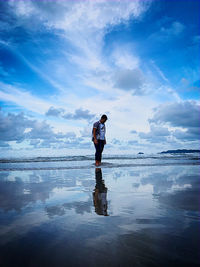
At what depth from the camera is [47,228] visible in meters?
1.65

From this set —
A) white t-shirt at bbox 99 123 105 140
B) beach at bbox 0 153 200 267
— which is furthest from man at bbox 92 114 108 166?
beach at bbox 0 153 200 267

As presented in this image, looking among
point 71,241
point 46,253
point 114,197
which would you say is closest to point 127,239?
point 71,241

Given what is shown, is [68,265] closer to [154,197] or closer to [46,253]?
[46,253]

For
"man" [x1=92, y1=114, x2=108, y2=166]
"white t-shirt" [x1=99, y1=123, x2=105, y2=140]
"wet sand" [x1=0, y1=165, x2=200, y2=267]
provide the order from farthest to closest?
"white t-shirt" [x1=99, y1=123, x2=105, y2=140], "man" [x1=92, y1=114, x2=108, y2=166], "wet sand" [x1=0, y1=165, x2=200, y2=267]

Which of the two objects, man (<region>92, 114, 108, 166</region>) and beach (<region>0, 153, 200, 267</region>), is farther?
man (<region>92, 114, 108, 166</region>)

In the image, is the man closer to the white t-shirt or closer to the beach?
the white t-shirt

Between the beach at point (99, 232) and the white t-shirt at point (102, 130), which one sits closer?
the beach at point (99, 232)

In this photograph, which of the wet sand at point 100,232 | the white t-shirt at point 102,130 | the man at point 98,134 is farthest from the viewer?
the white t-shirt at point 102,130

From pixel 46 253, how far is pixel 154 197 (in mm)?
2008

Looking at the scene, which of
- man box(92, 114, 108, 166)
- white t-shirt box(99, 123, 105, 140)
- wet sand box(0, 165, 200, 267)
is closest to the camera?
wet sand box(0, 165, 200, 267)

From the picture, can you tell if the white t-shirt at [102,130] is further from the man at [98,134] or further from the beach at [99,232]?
the beach at [99,232]

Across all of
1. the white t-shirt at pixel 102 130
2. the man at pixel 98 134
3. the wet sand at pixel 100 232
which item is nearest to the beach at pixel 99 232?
the wet sand at pixel 100 232

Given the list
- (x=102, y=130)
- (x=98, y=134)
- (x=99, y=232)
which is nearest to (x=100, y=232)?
(x=99, y=232)

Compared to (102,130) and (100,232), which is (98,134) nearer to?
(102,130)
